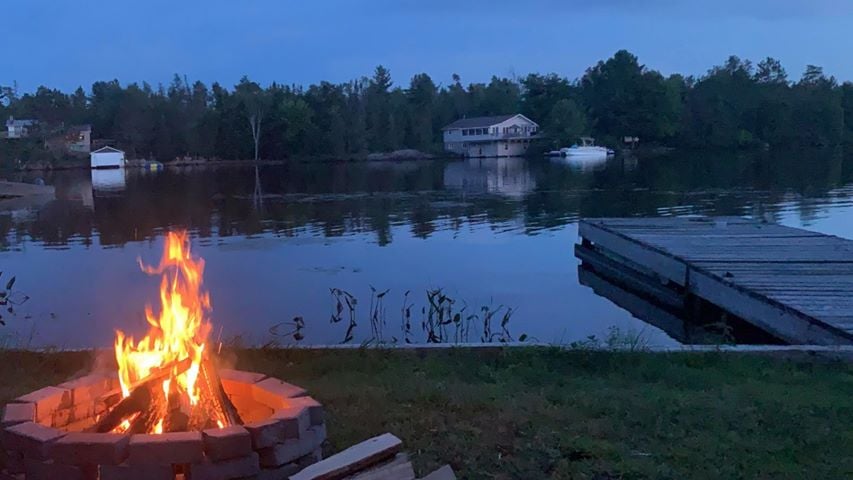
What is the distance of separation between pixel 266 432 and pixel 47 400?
1343mm

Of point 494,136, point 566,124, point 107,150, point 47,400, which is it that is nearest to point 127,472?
point 47,400

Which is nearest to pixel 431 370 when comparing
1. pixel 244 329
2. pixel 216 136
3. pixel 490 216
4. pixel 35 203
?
pixel 244 329

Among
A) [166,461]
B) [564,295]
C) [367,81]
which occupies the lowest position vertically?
[564,295]

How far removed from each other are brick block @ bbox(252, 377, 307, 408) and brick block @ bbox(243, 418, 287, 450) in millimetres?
372

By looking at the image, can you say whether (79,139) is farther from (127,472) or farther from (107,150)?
(127,472)

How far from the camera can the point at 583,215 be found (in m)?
27.7

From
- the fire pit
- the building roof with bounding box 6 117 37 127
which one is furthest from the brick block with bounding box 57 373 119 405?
the building roof with bounding box 6 117 37 127

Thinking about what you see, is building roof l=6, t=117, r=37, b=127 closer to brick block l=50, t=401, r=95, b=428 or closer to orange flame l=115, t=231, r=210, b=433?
orange flame l=115, t=231, r=210, b=433

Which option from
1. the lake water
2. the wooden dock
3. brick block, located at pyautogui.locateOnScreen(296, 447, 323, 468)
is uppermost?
brick block, located at pyautogui.locateOnScreen(296, 447, 323, 468)

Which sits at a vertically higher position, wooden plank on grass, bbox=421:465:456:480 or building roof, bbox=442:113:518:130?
building roof, bbox=442:113:518:130

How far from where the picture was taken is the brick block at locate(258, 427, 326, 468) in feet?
14.1

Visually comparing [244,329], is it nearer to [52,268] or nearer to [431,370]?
[431,370]

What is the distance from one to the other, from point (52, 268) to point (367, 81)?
97.2 metres

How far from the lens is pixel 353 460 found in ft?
13.0
